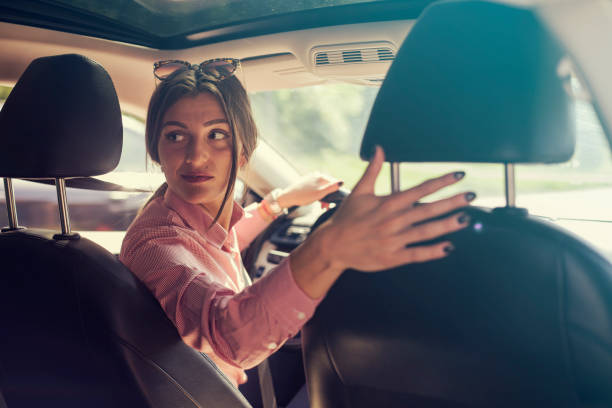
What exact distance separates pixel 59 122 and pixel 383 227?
3.04 feet

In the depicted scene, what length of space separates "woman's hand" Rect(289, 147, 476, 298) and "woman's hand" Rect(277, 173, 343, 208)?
124cm

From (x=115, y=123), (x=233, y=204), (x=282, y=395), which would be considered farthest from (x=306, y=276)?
(x=282, y=395)

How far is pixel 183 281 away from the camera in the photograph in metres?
1.17

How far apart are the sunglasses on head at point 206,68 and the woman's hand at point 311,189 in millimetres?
654

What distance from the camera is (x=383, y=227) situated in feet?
2.78

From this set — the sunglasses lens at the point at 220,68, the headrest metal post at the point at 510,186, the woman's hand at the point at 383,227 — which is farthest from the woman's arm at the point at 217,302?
the sunglasses lens at the point at 220,68

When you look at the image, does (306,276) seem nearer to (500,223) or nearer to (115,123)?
(500,223)

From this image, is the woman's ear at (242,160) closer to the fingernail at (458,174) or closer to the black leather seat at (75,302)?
the black leather seat at (75,302)

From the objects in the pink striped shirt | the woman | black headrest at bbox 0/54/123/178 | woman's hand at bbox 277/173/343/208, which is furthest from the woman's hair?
woman's hand at bbox 277/173/343/208

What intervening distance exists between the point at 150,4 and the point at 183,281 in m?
1.25

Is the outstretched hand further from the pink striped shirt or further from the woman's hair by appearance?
the woman's hair

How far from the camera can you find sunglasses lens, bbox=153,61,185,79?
1675 millimetres

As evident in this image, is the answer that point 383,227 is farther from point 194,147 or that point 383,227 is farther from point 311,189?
point 311,189

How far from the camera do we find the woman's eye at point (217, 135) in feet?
5.22
